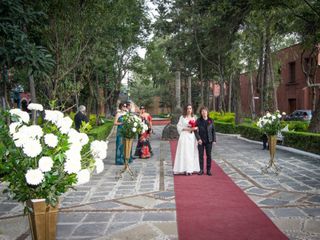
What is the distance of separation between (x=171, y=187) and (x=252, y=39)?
18.8m

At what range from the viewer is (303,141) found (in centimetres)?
1462

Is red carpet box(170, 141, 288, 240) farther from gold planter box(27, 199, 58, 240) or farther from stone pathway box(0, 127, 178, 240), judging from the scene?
gold planter box(27, 199, 58, 240)

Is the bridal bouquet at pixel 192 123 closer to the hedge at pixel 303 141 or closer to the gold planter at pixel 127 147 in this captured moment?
the gold planter at pixel 127 147

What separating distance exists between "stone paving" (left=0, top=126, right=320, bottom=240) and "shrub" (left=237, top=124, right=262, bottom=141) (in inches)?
329

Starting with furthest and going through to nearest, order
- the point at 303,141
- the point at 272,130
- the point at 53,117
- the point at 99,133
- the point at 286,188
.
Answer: the point at 99,133
the point at 303,141
the point at 272,130
the point at 286,188
the point at 53,117

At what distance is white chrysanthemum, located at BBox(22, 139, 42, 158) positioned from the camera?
3.00 m

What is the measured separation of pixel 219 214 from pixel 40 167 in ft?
12.7

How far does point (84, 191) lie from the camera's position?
8.18 meters

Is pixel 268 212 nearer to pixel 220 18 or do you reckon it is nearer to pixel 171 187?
pixel 171 187

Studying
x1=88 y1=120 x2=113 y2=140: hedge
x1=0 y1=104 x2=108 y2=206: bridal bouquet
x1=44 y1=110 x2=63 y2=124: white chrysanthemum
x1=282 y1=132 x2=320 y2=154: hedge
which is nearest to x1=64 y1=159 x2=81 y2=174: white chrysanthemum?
x1=0 y1=104 x2=108 y2=206: bridal bouquet

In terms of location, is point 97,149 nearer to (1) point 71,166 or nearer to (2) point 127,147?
(1) point 71,166

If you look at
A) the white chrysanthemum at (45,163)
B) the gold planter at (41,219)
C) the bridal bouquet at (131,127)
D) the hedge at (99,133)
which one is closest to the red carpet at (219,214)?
the bridal bouquet at (131,127)

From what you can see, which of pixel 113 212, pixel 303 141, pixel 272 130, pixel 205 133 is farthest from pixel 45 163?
pixel 303 141

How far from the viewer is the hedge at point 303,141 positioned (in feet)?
44.6
